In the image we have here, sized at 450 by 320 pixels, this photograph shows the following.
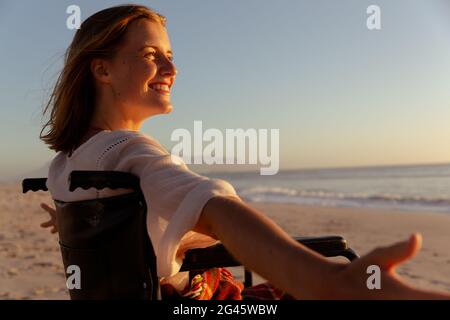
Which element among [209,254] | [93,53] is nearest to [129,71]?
[93,53]

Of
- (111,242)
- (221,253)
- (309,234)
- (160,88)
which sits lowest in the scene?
(309,234)

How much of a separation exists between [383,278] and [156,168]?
574 millimetres

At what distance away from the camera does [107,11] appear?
5.02 ft

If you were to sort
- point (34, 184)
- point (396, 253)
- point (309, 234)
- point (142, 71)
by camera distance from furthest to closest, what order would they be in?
point (309, 234) → point (34, 184) → point (142, 71) → point (396, 253)

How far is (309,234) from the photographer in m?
9.01

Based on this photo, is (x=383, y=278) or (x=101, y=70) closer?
(x=383, y=278)

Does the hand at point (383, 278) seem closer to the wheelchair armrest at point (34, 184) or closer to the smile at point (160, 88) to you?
the smile at point (160, 88)

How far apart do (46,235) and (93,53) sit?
295 inches

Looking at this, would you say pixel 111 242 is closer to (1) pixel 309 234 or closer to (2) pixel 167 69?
(2) pixel 167 69

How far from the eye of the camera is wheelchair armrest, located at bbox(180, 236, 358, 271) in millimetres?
1489

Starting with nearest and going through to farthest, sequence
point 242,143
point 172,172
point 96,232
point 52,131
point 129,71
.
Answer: point 172,172 < point 96,232 < point 129,71 < point 52,131 < point 242,143

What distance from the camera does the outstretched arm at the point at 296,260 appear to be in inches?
28.7

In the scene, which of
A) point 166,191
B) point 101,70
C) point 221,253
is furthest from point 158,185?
point 101,70
